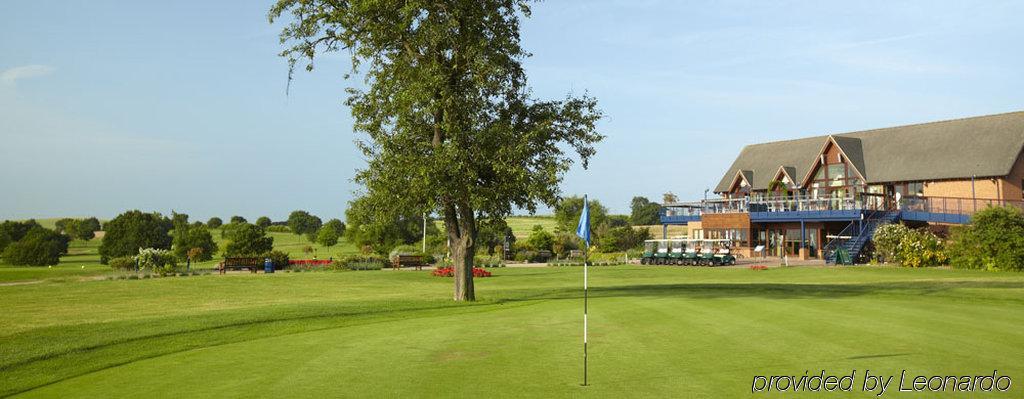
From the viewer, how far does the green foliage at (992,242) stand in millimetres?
38438

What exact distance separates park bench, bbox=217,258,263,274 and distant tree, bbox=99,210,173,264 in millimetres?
18251

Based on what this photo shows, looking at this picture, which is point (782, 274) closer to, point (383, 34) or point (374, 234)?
point (383, 34)

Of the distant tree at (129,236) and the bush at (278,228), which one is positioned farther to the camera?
the bush at (278,228)

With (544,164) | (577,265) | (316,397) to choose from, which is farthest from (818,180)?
(316,397)

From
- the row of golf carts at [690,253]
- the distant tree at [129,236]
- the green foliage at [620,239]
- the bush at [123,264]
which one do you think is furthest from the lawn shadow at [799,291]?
the distant tree at [129,236]

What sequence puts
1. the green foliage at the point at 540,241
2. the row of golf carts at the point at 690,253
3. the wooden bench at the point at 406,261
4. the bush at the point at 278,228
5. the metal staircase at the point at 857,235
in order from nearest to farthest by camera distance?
the metal staircase at the point at 857,235 → the row of golf carts at the point at 690,253 → the wooden bench at the point at 406,261 → the green foliage at the point at 540,241 → the bush at the point at 278,228

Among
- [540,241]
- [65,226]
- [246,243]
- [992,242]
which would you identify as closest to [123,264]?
[246,243]

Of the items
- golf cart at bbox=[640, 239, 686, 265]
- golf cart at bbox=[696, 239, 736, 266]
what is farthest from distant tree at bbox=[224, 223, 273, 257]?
golf cart at bbox=[696, 239, 736, 266]

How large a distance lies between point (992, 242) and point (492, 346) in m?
37.3

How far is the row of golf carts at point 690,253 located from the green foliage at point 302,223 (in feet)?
226

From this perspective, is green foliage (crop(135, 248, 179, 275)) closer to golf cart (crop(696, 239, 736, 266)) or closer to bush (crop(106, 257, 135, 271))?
bush (crop(106, 257, 135, 271))

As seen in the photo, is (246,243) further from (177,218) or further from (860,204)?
(860,204)

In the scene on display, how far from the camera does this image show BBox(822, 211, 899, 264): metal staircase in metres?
48.4

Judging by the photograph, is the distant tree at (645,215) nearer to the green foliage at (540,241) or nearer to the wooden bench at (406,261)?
the green foliage at (540,241)
